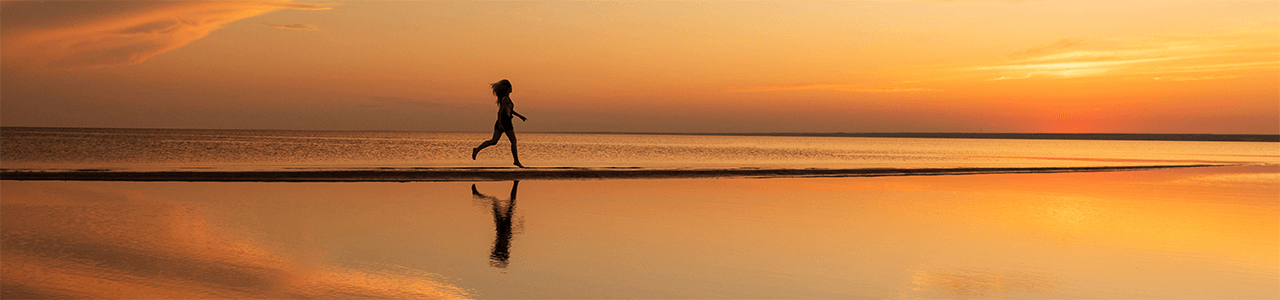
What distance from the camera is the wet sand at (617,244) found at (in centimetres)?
632

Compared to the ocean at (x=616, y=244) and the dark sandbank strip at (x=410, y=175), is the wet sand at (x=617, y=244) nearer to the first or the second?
the ocean at (x=616, y=244)

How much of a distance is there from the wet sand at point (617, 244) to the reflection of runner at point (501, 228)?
32mm

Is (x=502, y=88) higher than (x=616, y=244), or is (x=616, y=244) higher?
(x=502, y=88)

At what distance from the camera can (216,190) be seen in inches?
583

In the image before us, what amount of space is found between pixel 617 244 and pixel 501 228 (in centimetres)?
166

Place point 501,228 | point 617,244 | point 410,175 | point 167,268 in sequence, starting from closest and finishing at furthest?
point 167,268 < point 617,244 < point 501,228 < point 410,175

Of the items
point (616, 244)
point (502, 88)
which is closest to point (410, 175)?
point (502, 88)

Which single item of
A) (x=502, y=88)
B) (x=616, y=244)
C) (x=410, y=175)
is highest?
(x=502, y=88)

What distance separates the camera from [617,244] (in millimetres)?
8547

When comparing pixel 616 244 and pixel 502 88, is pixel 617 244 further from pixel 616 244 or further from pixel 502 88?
pixel 502 88

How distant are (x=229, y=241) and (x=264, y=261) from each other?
1.37 metres

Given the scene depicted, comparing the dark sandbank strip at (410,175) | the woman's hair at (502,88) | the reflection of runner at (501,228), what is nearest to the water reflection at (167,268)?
the reflection of runner at (501,228)

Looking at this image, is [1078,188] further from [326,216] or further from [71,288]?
[71,288]

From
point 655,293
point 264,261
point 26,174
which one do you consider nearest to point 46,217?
point 264,261
